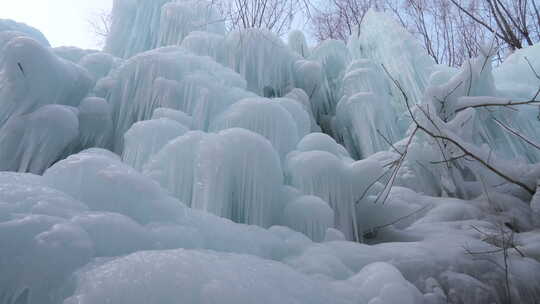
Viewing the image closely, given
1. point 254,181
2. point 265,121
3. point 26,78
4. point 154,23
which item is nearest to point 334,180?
point 254,181

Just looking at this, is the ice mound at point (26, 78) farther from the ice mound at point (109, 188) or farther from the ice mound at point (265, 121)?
the ice mound at point (109, 188)

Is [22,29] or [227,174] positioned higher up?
[22,29]

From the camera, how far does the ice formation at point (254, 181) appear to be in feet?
4.15

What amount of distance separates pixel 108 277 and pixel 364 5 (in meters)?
12.6

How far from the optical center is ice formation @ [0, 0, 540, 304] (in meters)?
1.26

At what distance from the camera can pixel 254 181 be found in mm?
2555

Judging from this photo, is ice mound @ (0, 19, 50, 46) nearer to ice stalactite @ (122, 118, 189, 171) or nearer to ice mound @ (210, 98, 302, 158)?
ice stalactite @ (122, 118, 189, 171)

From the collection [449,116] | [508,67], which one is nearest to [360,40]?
[508,67]

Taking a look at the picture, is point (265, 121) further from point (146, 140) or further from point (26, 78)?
point (26, 78)

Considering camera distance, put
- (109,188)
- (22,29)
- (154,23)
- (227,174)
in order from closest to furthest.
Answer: (109,188), (227,174), (22,29), (154,23)

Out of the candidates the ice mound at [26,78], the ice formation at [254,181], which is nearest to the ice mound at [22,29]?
the ice formation at [254,181]

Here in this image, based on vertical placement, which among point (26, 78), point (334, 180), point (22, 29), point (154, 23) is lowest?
point (334, 180)

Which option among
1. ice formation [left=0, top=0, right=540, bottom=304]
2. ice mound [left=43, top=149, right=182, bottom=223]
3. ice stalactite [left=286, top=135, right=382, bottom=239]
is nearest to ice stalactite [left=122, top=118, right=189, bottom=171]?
ice formation [left=0, top=0, right=540, bottom=304]

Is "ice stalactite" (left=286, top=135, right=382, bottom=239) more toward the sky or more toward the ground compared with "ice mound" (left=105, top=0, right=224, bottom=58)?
more toward the ground
